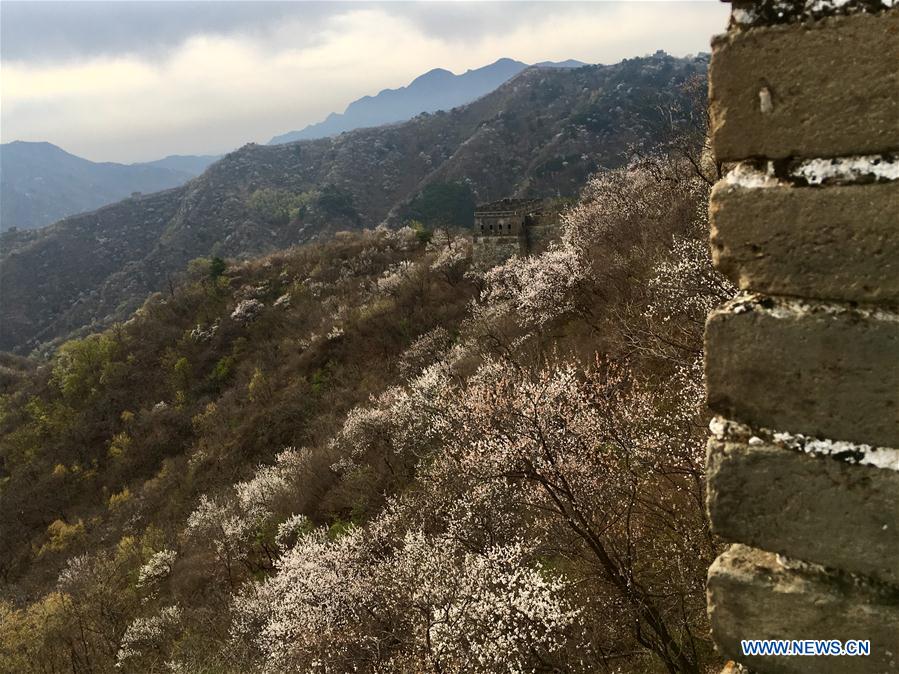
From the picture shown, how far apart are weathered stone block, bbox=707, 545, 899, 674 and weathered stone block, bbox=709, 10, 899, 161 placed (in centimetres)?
149

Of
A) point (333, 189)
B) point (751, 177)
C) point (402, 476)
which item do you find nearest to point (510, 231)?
point (402, 476)

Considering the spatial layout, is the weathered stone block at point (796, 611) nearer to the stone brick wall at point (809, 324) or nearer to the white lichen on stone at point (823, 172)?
the stone brick wall at point (809, 324)

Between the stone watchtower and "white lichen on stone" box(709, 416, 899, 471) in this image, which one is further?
the stone watchtower

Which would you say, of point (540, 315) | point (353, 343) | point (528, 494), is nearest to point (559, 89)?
point (353, 343)

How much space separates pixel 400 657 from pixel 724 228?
10.7 m

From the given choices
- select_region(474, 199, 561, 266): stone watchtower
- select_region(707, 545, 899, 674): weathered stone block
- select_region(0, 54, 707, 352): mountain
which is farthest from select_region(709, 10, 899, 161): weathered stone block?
select_region(0, 54, 707, 352): mountain

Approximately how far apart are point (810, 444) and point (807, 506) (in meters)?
0.23

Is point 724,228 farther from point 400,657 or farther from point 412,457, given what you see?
point 412,457

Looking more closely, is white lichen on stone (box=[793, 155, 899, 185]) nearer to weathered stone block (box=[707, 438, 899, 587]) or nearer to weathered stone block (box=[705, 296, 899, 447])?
weathered stone block (box=[705, 296, 899, 447])

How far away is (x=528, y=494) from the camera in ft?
38.8

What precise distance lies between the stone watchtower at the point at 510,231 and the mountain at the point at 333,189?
5741cm

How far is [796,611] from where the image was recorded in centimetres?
197

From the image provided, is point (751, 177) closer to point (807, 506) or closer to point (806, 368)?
point (806, 368)

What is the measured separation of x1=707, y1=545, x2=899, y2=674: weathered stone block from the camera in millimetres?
1857
